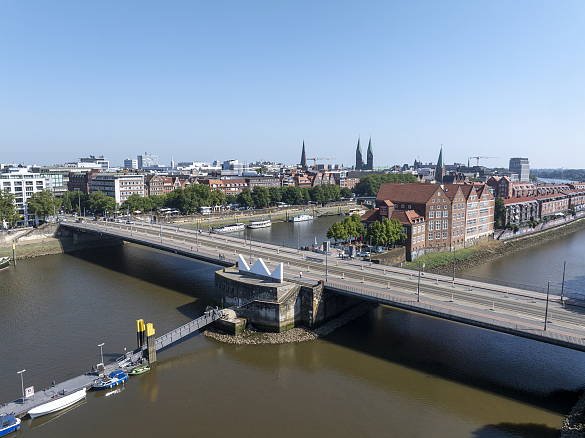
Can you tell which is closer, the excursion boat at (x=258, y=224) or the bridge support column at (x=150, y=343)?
the bridge support column at (x=150, y=343)

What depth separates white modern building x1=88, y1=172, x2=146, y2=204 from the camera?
127 meters

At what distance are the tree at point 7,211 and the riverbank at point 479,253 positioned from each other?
81804mm

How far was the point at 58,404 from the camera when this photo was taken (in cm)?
3048

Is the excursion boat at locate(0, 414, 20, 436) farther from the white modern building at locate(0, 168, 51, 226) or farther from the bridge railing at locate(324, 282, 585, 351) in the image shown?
the white modern building at locate(0, 168, 51, 226)

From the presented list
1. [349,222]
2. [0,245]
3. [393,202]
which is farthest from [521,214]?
[0,245]

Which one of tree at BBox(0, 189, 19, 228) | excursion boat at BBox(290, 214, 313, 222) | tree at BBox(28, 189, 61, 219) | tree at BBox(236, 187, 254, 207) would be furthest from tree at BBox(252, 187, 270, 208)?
tree at BBox(0, 189, 19, 228)

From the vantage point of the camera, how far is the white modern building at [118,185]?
127375mm

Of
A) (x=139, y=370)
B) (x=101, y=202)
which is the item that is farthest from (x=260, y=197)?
(x=139, y=370)

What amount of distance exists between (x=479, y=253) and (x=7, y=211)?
95988 millimetres

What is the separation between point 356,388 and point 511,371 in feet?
43.4

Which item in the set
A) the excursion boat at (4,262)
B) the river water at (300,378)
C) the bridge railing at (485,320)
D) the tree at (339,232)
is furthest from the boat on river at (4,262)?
the bridge railing at (485,320)

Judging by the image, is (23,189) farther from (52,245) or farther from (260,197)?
(260,197)

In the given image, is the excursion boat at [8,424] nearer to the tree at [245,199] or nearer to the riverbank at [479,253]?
the riverbank at [479,253]

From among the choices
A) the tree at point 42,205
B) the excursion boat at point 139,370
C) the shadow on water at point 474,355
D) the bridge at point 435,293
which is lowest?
the excursion boat at point 139,370
